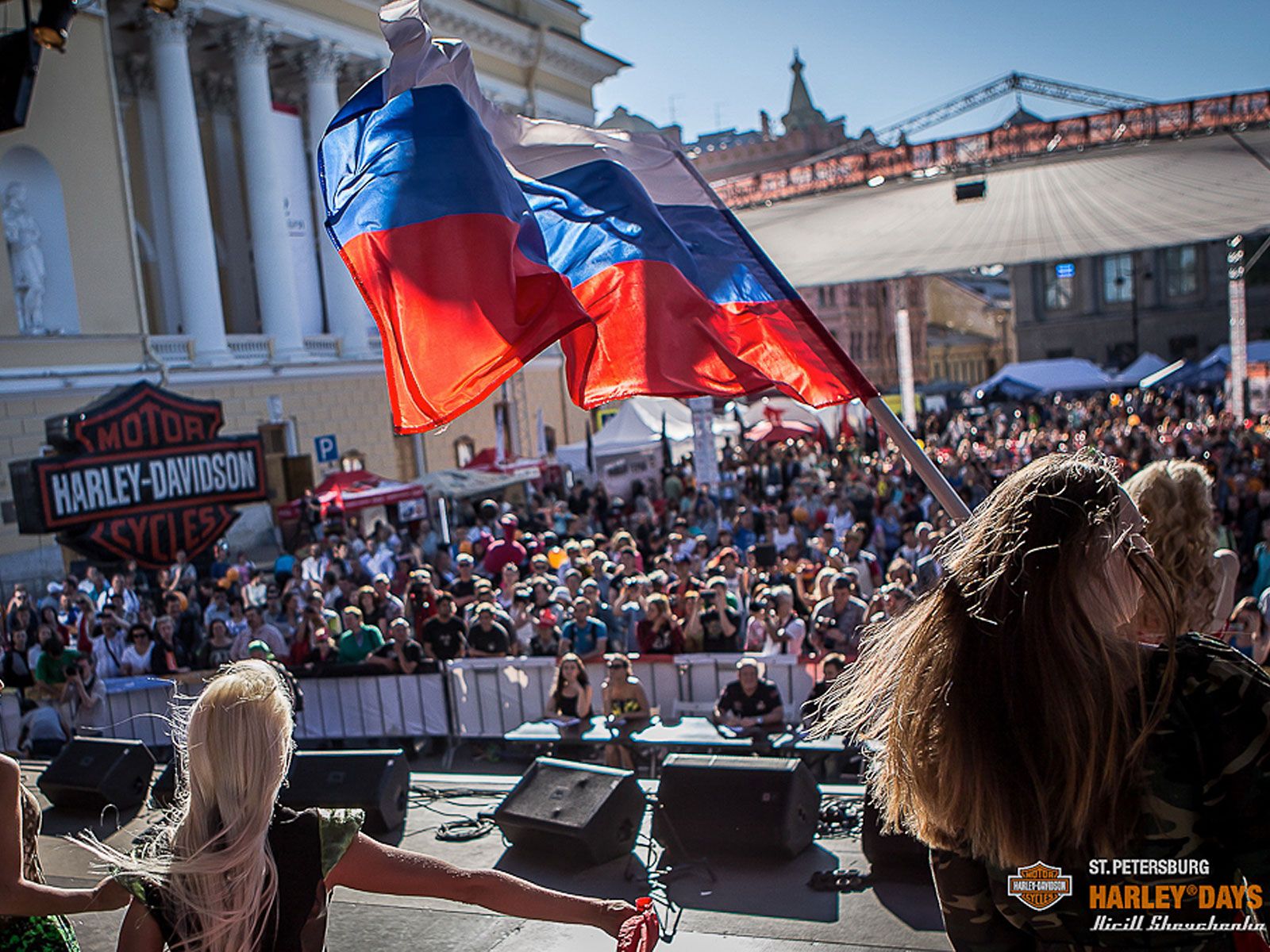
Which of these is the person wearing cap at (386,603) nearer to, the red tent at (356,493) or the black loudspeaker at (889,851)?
the red tent at (356,493)

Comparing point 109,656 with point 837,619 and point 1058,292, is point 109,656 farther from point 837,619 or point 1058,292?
point 1058,292

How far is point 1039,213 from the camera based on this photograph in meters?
19.4

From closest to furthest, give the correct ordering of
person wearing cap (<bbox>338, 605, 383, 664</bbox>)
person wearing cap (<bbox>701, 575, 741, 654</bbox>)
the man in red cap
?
person wearing cap (<bbox>701, 575, 741, 654</bbox>), person wearing cap (<bbox>338, 605, 383, 664</bbox>), the man in red cap

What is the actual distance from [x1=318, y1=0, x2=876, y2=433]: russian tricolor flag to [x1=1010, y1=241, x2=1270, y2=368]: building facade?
6034 centimetres

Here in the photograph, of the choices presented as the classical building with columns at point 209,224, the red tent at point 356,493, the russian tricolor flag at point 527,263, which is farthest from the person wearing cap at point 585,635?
the classical building with columns at point 209,224

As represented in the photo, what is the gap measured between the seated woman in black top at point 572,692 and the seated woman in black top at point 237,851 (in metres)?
6.46

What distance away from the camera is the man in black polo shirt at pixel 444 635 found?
10.5m

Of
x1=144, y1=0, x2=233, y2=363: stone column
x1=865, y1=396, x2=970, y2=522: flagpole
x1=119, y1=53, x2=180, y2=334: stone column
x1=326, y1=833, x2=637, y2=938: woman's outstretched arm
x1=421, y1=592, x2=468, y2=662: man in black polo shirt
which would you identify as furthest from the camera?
x1=119, y1=53, x2=180, y2=334: stone column

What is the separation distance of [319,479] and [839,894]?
25251 mm

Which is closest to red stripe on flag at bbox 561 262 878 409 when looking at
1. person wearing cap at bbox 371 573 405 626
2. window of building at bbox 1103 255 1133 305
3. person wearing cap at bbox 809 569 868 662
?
person wearing cap at bbox 809 569 868 662

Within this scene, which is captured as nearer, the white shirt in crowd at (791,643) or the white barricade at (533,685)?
the white shirt in crowd at (791,643)

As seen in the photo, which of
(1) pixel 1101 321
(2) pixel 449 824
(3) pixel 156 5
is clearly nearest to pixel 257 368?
(3) pixel 156 5

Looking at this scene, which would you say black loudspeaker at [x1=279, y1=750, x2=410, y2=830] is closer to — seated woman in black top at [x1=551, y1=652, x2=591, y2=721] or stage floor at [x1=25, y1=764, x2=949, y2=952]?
stage floor at [x1=25, y1=764, x2=949, y2=952]

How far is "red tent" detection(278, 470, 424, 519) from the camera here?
18984 millimetres
